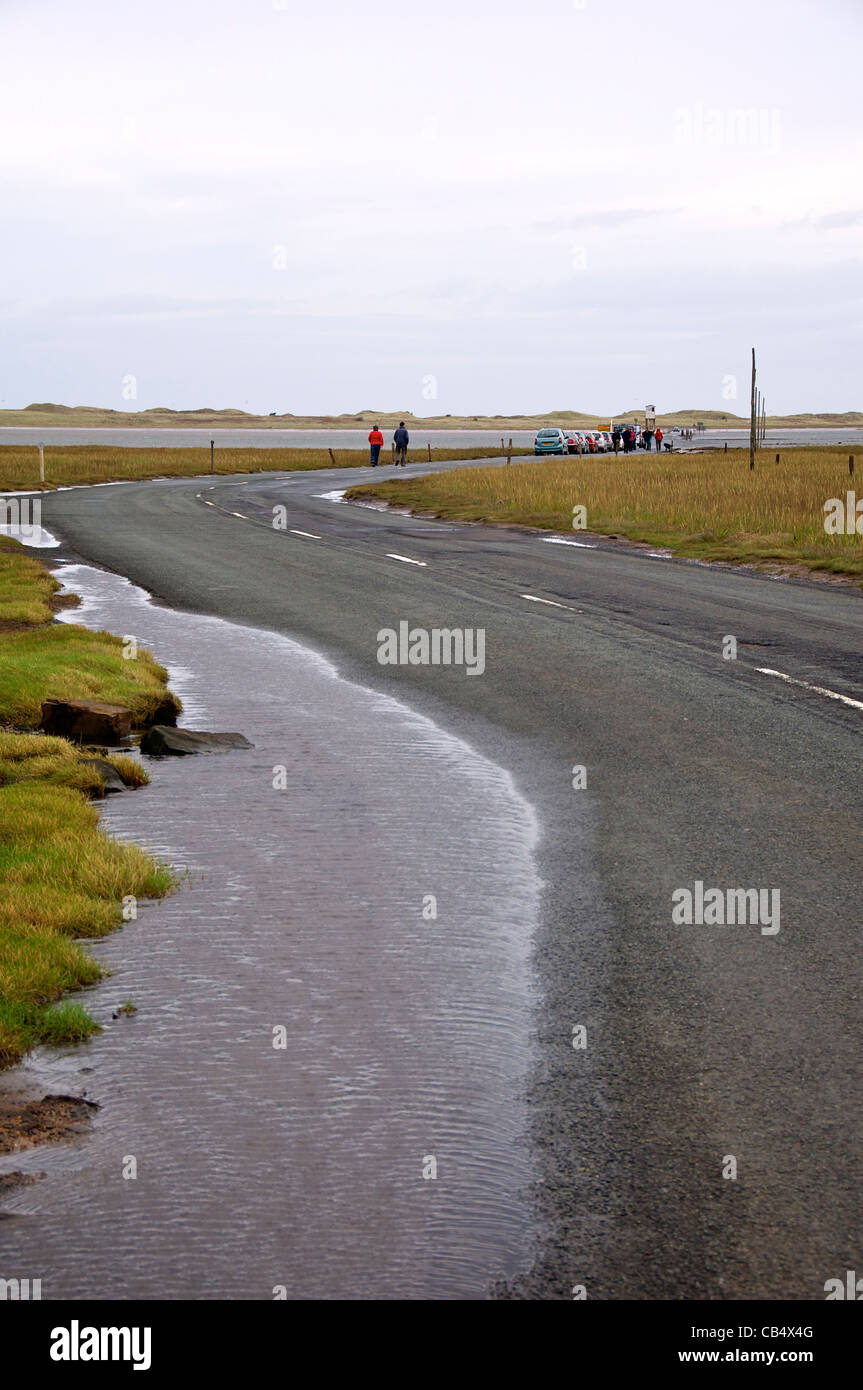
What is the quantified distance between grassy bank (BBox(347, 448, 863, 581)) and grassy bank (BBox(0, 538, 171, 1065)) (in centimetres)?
1382

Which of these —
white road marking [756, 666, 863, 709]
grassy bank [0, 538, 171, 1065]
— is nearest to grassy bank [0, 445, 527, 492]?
grassy bank [0, 538, 171, 1065]

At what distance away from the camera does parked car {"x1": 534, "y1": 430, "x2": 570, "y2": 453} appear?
88.4 metres

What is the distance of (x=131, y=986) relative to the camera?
19.1 feet

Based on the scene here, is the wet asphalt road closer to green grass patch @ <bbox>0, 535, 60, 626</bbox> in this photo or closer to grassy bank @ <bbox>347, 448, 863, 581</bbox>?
green grass patch @ <bbox>0, 535, 60, 626</bbox>

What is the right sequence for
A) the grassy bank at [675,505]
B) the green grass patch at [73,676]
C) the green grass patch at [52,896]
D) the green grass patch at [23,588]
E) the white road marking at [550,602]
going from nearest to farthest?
1. the green grass patch at [52,896]
2. the green grass patch at [73,676]
3. the green grass patch at [23,588]
4. the white road marking at [550,602]
5. the grassy bank at [675,505]

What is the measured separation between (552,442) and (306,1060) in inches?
3359

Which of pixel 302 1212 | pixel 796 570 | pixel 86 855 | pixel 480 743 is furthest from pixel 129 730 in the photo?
pixel 796 570

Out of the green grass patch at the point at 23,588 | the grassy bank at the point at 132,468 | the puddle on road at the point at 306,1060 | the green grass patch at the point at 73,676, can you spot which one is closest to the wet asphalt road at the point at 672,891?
the puddle on road at the point at 306,1060

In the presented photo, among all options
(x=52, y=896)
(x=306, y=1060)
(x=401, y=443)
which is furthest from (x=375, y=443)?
(x=306, y=1060)

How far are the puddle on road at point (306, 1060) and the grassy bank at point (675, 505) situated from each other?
625 inches

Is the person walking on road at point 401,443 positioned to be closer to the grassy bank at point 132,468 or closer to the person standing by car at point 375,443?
the person standing by car at point 375,443

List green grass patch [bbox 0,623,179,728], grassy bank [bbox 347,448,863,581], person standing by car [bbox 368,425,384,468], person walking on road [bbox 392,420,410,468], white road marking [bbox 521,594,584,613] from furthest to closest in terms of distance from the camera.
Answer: person walking on road [bbox 392,420,410,468] < person standing by car [bbox 368,425,384,468] < grassy bank [bbox 347,448,863,581] < white road marking [bbox 521,594,584,613] < green grass patch [bbox 0,623,179,728]

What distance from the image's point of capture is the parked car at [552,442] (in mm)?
88438
